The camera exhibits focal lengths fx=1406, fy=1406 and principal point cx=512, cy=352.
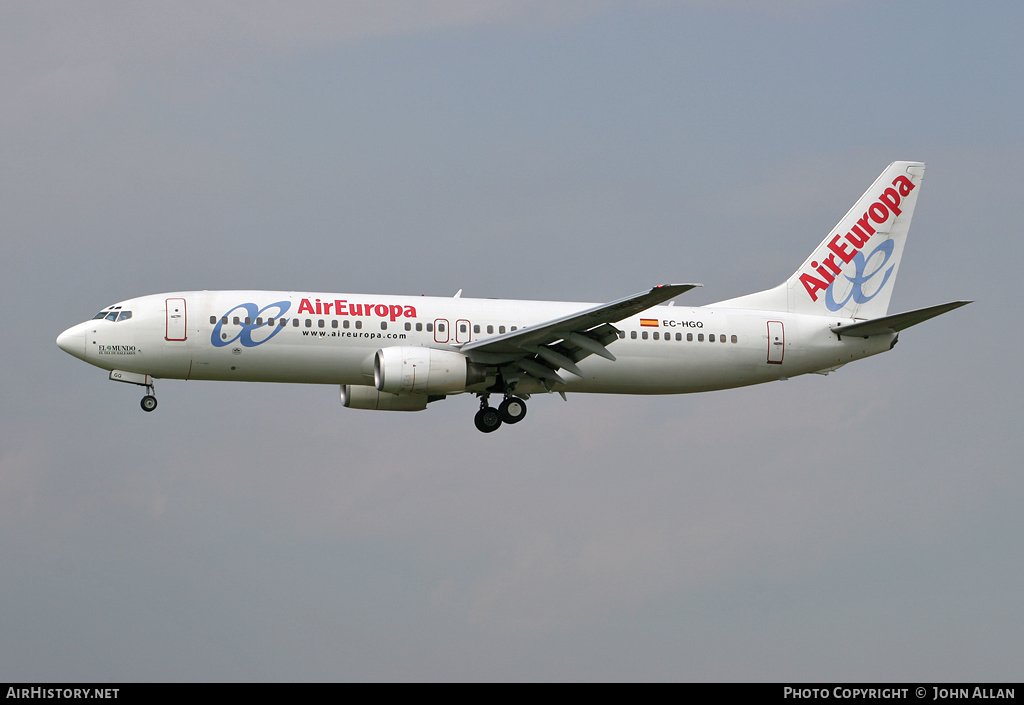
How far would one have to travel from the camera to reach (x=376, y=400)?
160 feet

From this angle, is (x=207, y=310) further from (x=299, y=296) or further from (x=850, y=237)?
(x=850, y=237)

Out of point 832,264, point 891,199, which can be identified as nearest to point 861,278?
point 832,264

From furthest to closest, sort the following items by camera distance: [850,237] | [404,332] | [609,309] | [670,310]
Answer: [850,237]
[670,310]
[404,332]
[609,309]

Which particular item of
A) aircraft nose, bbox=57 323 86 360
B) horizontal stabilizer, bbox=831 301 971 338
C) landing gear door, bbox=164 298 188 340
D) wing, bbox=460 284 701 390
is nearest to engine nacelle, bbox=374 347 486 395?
wing, bbox=460 284 701 390

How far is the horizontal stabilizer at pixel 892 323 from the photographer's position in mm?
44750

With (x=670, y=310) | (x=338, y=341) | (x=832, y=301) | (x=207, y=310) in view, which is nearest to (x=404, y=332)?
(x=338, y=341)

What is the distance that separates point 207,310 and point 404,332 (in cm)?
624

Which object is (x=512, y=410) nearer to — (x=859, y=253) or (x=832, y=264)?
(x=832, y=264)

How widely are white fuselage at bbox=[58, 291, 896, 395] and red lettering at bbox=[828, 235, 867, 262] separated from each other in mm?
5009

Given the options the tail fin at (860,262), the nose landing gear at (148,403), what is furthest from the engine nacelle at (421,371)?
the tail fin at (860,262)

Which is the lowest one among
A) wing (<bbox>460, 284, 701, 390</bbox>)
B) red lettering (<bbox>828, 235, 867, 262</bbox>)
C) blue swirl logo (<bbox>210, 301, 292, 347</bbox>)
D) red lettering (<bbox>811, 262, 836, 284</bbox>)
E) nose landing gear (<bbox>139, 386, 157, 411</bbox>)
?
nose landing gear (<bbox>139, 386, 157, 411</bbox>)

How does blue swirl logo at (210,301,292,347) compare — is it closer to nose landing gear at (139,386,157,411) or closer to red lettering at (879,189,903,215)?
nose landing gear at (139,386,157,411)

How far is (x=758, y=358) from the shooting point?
4866cm

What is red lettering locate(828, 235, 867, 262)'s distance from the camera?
5219 centimetres
